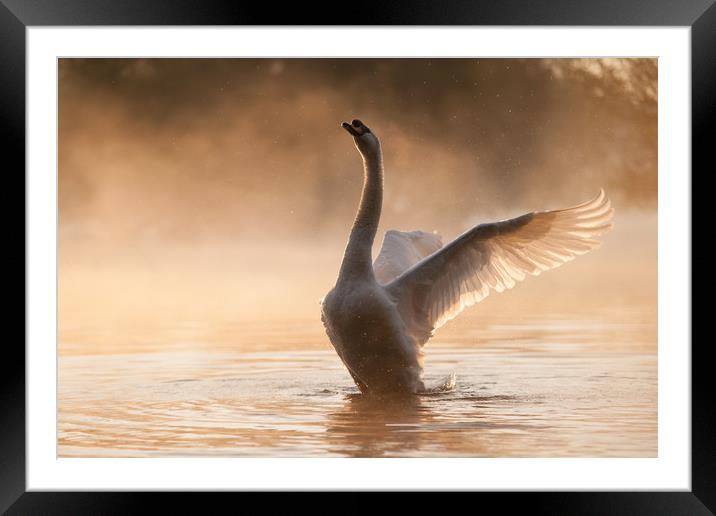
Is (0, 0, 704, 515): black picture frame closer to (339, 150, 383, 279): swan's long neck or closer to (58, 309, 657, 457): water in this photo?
(58, 309, 657, 457): water

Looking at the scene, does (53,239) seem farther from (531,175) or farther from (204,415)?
(531,175)

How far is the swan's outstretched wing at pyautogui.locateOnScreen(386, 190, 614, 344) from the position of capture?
6543mm

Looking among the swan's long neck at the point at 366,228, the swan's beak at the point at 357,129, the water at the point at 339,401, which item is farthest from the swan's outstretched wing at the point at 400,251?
the swan's beak at the point at 357,129

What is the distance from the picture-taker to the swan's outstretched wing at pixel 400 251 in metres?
7.52

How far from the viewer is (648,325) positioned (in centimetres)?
1116

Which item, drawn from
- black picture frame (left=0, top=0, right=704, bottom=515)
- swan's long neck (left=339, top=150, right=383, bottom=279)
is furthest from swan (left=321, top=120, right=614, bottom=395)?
black picture frame (left=0, top=0, right=704, bottom=515)

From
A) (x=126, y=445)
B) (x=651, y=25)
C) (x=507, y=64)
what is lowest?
(x=126, y=445)

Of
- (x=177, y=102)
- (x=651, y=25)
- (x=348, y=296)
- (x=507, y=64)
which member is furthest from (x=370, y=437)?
(x=507, y=64)

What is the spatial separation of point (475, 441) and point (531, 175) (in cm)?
819

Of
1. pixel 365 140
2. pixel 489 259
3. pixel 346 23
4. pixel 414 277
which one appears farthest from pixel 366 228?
pixel 346 23

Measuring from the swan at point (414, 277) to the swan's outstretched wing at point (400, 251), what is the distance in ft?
2.28

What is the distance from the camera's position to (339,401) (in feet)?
22.0

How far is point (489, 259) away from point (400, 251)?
3.40 feet

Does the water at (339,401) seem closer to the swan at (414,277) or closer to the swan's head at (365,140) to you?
the swan at (414,277)
